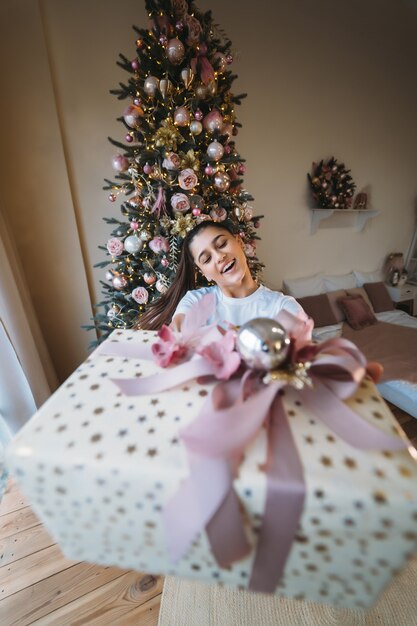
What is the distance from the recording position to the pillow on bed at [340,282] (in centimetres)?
252

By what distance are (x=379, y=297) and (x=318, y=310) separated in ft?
3.13

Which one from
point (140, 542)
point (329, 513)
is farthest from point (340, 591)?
point (140, 542)

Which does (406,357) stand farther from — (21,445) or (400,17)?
(400,17)

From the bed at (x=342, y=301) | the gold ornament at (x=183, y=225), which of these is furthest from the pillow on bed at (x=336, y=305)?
the gold ornament at (x=183, y=225)

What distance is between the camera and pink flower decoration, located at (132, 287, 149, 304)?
118 cm

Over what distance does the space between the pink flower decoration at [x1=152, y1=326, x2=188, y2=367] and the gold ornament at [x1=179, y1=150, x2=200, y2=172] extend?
94cm

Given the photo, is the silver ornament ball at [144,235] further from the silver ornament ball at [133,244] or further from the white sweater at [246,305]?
the white sweater at [246,305]

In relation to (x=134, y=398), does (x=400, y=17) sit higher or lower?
higher

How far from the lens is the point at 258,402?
311 millimetres

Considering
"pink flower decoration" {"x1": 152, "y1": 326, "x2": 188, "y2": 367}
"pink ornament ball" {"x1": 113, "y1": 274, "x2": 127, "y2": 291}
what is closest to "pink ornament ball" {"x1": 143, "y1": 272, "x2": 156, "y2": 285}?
"pink ornament ball" {"x1": 113, "y1": 274, "x2": 127, "y2": 291}

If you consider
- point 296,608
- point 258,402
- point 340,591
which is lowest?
point 296,608

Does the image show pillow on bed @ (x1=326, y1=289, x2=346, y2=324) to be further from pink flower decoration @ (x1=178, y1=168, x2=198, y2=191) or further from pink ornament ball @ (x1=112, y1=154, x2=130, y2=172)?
pink ornament ball @ (x1=112, y1=154, x2=130, y2=172)

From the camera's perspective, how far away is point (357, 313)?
2.29 meters

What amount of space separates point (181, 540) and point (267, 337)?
26 centimetres
